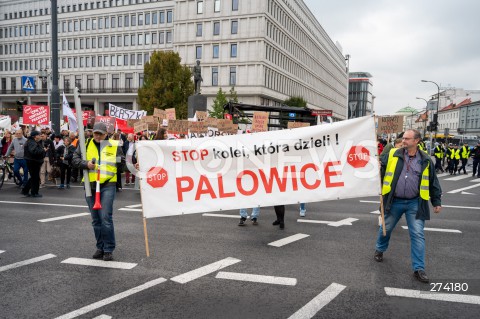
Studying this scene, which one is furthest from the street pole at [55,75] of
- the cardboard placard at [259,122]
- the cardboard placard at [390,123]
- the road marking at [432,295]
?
the road marking at [432,295]

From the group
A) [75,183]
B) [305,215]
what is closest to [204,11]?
[75,183]

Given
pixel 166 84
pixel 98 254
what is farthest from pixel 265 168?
pixel 166 84

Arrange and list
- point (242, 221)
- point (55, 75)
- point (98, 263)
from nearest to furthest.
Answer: point (98, 263) → point (242, 221) → point (55, 75)

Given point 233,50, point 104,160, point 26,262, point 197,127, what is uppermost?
point 233,50

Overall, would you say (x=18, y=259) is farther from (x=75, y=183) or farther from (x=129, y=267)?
(x=75, y=183)

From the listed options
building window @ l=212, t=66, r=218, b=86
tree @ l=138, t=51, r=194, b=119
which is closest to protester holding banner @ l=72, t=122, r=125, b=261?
tree @ l=138, t=51, r=194, b=119

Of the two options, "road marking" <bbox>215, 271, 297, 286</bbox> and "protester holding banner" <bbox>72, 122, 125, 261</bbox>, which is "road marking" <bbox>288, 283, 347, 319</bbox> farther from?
"protester holding banner" <bbox>72, 122, 125, 261</bbox>

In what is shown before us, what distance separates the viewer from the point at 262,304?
4398 mm

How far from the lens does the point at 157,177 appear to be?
625 cm

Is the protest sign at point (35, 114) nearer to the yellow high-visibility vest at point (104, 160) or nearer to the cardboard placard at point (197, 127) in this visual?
the cardboard placard at point (197, 127)

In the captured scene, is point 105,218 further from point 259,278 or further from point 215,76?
point 215,76

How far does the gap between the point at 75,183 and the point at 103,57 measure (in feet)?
204

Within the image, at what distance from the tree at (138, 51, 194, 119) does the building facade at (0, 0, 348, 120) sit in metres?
12.0

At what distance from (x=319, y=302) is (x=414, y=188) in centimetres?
205
